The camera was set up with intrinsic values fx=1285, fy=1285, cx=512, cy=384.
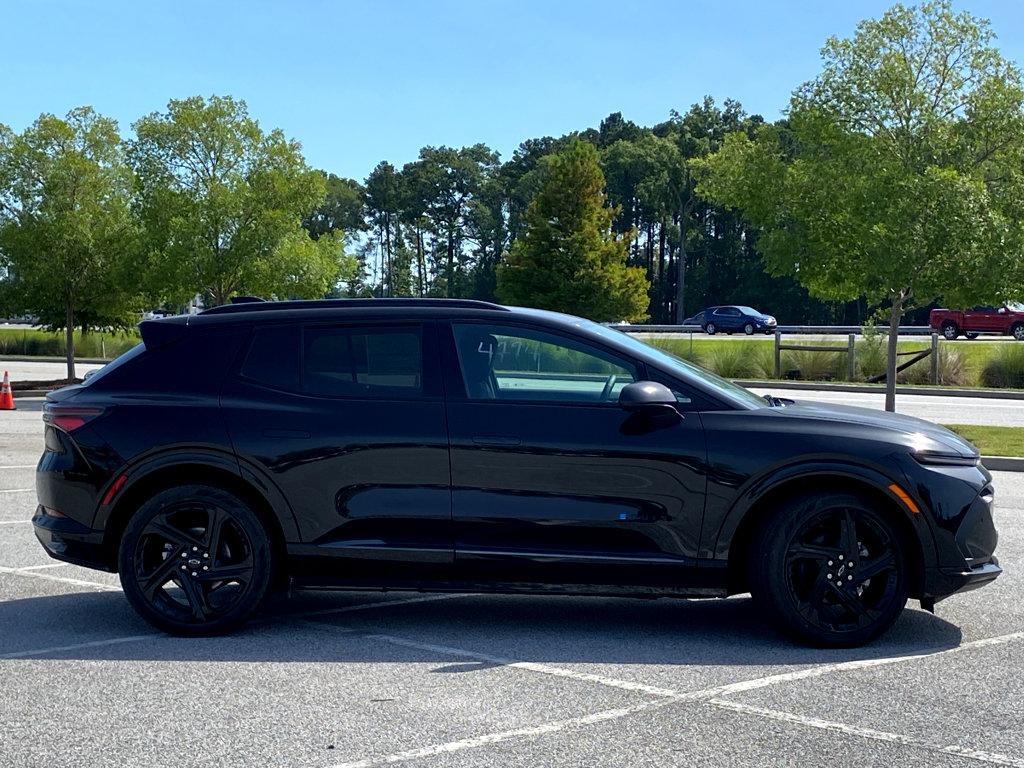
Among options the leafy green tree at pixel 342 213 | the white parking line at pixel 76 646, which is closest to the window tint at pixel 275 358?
the white parking line at pixel 76 646

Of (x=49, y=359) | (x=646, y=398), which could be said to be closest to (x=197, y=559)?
(x=646, y=398)

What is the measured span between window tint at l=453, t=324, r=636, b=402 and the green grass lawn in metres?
10.8

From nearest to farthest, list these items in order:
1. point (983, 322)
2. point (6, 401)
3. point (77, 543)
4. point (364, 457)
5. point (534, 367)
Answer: point (364, 457), point (534, 367), point (77, 543), point (6, 401), point (983, 322)

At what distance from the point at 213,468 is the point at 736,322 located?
6118cm

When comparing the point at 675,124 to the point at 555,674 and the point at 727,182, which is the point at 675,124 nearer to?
the point at 727,182

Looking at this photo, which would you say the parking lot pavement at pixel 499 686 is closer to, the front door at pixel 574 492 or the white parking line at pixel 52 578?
the white parking line at pixel 52 578

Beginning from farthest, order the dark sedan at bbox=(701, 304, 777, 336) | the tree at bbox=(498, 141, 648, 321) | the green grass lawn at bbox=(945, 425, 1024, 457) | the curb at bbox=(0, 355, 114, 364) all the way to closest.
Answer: the dark sedan at bbox=(701, 304, 777, 336) < the tree at bbox=(498, 141, 648, 321) < the curb at bbox=(0, 355, 114, 364) < the green grass lawn at bbox=(945, 425, 1024, 457)

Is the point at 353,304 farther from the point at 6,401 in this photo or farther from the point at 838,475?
the point at 6,401

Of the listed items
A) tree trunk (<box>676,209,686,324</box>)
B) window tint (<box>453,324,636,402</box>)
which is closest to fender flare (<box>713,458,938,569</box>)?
window tint (<box>453,324,636,402</box>)

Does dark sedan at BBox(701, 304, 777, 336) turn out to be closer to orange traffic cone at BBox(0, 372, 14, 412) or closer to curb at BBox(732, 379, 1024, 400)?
curb at BBox(732, 379, 1024, 400)

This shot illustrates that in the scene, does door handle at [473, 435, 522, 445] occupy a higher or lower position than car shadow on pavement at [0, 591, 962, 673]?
higher

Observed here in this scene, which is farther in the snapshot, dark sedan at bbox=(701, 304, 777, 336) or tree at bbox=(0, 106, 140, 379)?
dark sedan at bbox=(701, 304, 777, 336)

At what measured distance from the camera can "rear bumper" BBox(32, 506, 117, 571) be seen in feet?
21.4

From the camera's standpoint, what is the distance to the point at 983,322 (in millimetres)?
51031
